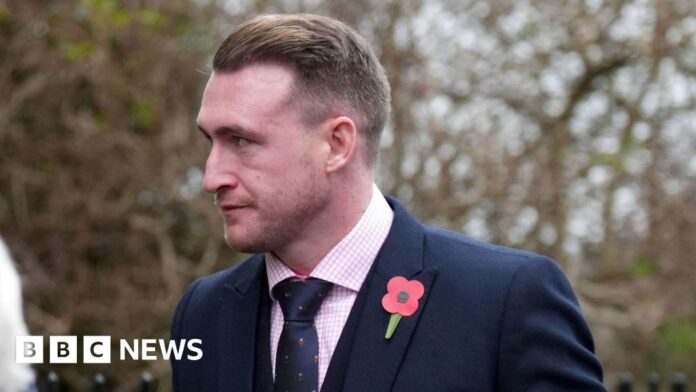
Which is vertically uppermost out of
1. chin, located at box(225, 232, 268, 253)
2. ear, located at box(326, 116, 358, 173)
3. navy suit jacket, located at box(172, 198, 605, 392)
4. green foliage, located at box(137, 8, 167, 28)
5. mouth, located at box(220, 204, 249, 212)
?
green foliage, located at box(137, 8, 167, 28)

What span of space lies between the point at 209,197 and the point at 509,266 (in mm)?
4891

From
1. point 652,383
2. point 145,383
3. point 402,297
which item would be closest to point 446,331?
point 402,297

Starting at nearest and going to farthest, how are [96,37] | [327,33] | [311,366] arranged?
1. [311,366]
2. [327,33]
3. [96,37]

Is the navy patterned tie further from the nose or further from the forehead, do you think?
the forehead

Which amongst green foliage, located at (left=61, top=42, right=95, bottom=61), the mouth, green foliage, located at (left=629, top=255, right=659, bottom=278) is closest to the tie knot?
the mouth

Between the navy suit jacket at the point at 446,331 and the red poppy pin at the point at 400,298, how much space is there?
Result: 0.05ft

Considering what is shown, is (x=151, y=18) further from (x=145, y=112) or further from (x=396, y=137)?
(x=396, y=137)

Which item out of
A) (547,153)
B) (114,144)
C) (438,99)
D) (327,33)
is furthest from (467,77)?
(327,33)

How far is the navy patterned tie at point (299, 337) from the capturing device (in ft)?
8.98

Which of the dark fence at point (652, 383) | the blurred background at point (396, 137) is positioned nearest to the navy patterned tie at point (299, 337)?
the dark fence at point (652, 383)

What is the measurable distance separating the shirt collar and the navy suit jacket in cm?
3

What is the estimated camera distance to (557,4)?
751cm

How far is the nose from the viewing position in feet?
9.21

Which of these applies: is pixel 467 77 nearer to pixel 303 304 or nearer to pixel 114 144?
pixel 114 144
